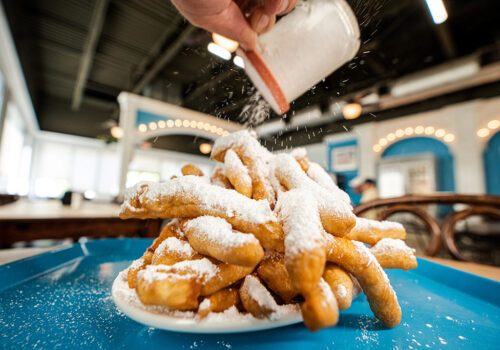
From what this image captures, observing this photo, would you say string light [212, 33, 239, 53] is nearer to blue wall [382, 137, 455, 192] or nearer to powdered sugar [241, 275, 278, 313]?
powdered sugar [241, 275, 278, 313]

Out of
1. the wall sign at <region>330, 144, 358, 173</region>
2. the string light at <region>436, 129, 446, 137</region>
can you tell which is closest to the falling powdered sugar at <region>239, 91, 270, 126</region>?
the string light at <region>436, 129, 446, 137</region>

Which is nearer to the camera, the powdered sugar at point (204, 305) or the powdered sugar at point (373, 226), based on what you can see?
the powdered sugar at point (204, 305)

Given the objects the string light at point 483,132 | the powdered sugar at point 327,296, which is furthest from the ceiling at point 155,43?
the powdered sugar at point 327,296

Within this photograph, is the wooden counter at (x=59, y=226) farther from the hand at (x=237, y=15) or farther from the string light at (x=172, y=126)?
Result: the string light at (x=172, y=126)

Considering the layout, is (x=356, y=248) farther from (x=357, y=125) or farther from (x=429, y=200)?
(x=357, y=125)

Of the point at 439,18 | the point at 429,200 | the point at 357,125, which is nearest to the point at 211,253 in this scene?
the point at 429,200

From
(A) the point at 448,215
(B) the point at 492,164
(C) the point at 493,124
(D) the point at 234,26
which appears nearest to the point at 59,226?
(D) the point at 234,26
